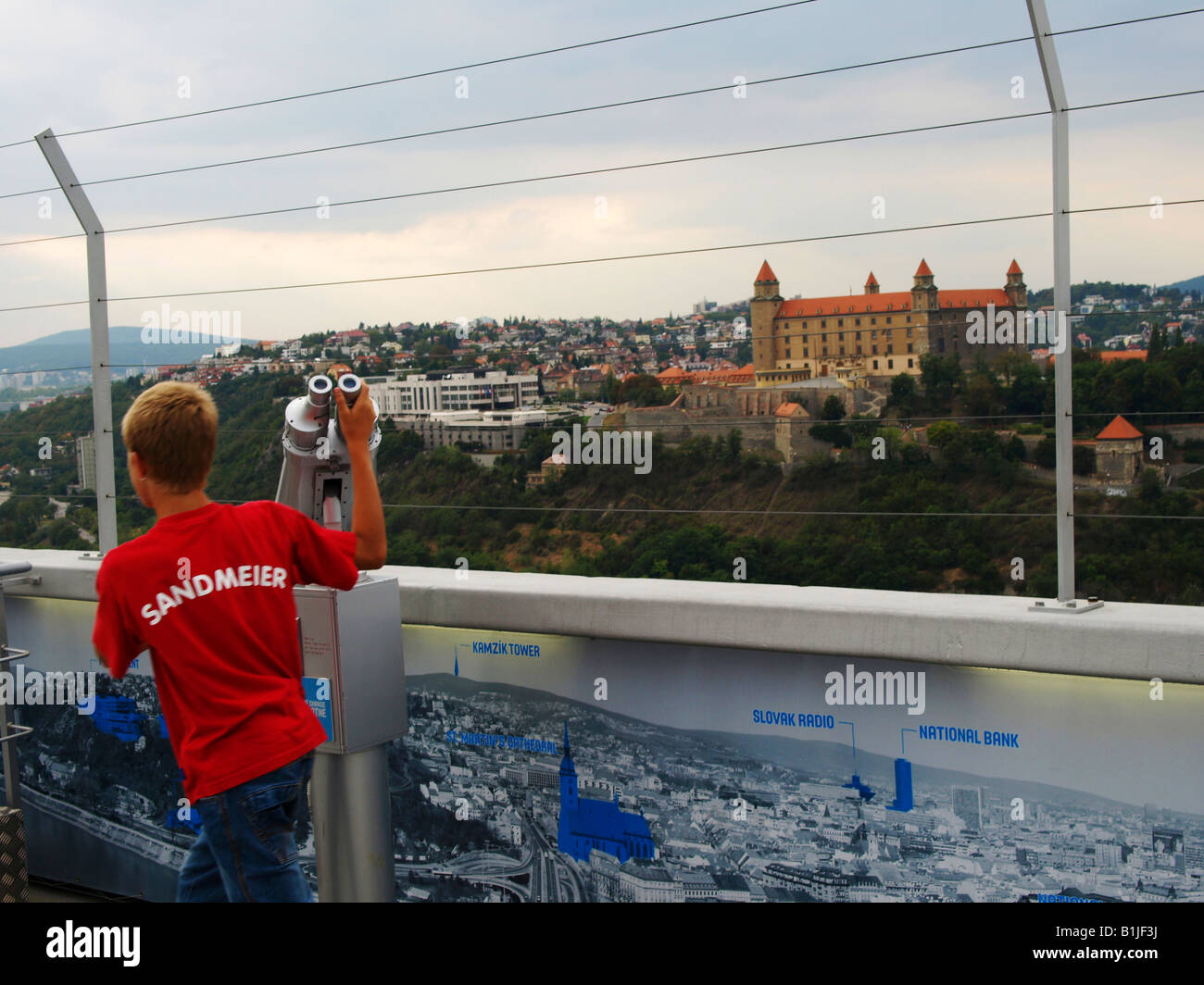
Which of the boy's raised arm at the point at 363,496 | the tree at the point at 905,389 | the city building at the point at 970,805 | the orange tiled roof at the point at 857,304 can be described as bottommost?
the city building at the point at 970,805

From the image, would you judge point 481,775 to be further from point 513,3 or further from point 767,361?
point 767,361

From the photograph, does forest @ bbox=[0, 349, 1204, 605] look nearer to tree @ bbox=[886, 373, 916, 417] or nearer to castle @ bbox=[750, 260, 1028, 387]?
tree @ bbox=[886, 373, 916, 417]

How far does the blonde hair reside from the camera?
1.83m

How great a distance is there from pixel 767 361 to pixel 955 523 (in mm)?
1390

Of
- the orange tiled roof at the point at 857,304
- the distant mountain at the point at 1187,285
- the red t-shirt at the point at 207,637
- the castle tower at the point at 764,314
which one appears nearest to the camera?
the red t-shirt at the point at 207,637

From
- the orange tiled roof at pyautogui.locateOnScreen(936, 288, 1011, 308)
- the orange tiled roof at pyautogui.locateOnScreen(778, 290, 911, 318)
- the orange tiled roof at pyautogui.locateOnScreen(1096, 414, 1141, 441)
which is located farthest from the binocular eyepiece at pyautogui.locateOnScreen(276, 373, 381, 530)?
the orange tiled roof at pyautogui.locateOnScreen(778, 290, 911, 318)

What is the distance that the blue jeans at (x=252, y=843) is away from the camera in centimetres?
184

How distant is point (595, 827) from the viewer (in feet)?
9.80

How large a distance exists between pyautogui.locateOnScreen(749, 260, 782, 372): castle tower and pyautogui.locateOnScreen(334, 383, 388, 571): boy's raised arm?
3.07 metres

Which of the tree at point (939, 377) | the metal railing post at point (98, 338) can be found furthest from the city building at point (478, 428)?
the tree at point (939, 377)

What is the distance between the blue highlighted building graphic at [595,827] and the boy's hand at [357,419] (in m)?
1.10

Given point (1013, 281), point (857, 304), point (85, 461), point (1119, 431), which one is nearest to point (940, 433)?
point (1013, 281)

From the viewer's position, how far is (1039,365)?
299 cm

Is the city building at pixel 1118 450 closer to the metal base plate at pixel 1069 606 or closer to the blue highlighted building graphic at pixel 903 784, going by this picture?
the metal base plate at pixel 1069 606
